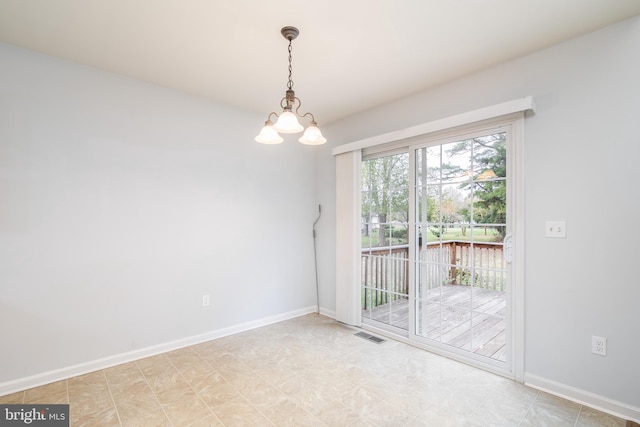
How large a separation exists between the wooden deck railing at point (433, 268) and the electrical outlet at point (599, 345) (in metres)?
0.61

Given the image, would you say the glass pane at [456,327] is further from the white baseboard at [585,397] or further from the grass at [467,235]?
the grass at [467,235]

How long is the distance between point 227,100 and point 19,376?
289 centimetres

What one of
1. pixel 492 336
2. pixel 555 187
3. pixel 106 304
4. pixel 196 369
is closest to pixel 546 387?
pixel 492 336

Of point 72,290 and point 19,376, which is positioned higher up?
point 72,290

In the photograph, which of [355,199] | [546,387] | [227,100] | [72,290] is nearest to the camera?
[546,387]

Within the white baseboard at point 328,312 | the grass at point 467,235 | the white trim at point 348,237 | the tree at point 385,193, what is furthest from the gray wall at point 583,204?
the white baseboard at point 328,312

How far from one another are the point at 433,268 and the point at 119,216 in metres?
2.94

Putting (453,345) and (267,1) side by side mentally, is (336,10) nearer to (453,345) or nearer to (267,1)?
(267,1)

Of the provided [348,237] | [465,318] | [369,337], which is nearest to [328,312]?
[369,337]

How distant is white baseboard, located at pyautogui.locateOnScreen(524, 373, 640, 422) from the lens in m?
1.84

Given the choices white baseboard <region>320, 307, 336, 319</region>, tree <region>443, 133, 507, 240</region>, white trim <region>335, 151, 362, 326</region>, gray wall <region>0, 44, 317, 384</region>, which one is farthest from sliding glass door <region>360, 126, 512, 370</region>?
gray wall <region>0, 44, 317, 384</region>

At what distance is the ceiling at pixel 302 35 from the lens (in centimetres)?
179

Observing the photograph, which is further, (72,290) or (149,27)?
(72,290)

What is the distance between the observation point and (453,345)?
8.91 ft
